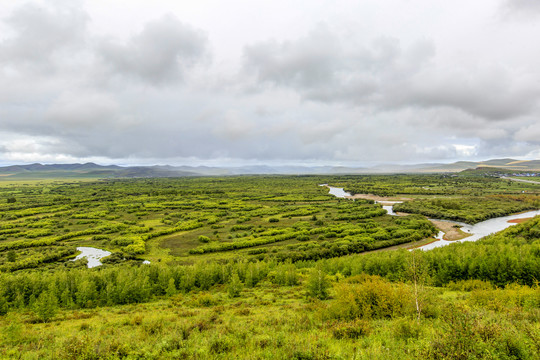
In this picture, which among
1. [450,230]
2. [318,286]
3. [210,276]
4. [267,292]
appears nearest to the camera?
[318,286]

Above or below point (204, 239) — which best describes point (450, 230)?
above

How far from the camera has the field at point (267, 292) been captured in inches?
496

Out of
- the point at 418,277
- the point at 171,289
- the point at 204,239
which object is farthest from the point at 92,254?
the point at 418,277

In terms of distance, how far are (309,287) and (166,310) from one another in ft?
54.1

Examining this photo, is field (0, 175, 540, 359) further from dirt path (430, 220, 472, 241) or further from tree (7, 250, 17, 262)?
→ dirt path (430, 220, 472, 241)

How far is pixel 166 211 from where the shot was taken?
111 meters

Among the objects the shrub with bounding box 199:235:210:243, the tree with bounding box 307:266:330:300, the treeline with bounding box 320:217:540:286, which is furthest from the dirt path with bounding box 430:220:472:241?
the shrub with bounding box 199:235:210:243

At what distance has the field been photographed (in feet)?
41.3

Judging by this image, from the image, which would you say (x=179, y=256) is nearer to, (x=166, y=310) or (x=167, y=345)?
(x=166, y=310)

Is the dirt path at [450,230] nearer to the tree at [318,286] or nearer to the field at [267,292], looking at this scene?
the field at [267,292]

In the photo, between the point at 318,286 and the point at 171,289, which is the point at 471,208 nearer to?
the point at 318,286

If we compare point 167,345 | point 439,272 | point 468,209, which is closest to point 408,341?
point 167,345

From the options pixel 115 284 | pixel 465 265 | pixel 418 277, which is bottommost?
pixel 115 284

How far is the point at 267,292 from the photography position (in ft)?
110
